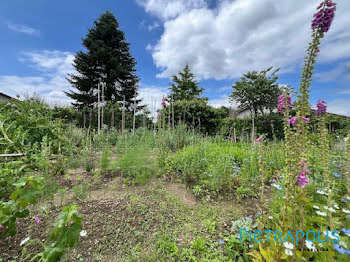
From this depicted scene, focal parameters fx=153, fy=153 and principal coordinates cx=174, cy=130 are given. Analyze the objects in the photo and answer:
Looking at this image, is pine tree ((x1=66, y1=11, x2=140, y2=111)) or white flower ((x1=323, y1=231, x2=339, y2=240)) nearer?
white flower ((x1=323, y1=231, x2=339, y2=240))

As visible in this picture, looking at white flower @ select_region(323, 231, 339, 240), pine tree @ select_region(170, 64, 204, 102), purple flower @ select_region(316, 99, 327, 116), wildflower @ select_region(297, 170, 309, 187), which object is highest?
pine tree @ select_region(170, 64, 204, 102)

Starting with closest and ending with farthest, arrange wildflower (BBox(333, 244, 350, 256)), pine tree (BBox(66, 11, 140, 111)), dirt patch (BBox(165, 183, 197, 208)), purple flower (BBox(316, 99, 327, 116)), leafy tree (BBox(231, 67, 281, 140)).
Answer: wildflower (BBox(333, 244, 350, 256)), purple flower (BBox(316, 99, 327, 116)), dirt patch (BBox(165, 183, 197, 208)), leafy tree (BBox(231, 67, 281, 140)), pine tree (BBox(66, 11, 140, 111))

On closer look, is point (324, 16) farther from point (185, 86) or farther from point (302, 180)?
point (185, 86)

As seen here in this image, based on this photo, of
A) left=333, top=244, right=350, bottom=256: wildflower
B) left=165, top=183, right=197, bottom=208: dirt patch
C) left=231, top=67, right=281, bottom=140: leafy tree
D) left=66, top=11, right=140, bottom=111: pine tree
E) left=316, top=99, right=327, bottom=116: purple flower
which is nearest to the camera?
left=333, top=244, right=350, bottom=256: wildflower

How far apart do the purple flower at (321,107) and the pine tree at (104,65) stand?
14.8 m

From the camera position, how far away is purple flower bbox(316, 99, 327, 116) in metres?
1.40

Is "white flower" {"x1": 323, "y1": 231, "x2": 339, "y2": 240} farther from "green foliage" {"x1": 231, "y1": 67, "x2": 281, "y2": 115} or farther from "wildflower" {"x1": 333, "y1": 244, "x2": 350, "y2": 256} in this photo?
"green foliage" {"x1": 231, "y1": 67, "x2": 281, "y2": 115}

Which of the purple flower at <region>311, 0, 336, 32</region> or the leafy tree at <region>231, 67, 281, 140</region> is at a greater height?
the leafy tree at <region>231, 67, 281, 140</region>

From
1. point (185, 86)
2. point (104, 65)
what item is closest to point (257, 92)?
point (185, 86)

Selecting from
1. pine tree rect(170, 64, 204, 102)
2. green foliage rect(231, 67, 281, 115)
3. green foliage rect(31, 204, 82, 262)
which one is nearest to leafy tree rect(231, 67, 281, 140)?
green foliage rect(231, 67, 281, 115)

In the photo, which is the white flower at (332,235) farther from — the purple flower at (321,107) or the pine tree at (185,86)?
the pine tree at (185,86)

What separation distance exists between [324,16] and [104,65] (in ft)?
55.7

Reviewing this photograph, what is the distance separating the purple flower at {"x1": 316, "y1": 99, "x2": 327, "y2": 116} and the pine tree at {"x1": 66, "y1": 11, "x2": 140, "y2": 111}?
14.8m

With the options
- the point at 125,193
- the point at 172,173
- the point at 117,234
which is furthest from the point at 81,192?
the point at 172,173
